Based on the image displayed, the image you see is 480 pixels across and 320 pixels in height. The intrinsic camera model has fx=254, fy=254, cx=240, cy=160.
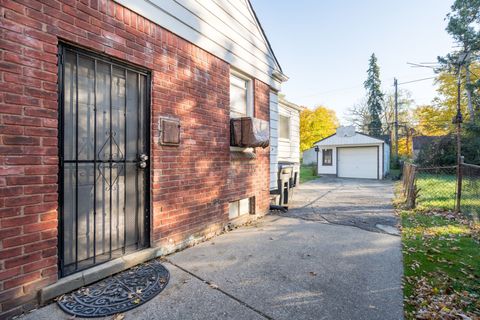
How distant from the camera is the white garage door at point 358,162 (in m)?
16.9

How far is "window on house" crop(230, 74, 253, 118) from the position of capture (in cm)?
476

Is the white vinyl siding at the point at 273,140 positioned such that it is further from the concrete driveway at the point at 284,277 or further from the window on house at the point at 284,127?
the window on house at the point at 284,127

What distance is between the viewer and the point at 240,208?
498 centimetres

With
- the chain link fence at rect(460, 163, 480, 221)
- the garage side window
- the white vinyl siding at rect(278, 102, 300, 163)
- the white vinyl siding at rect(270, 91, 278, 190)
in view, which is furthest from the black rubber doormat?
the garage side window

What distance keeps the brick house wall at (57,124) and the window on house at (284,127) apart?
694cm

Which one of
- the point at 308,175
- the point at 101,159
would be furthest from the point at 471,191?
the point at 308,175

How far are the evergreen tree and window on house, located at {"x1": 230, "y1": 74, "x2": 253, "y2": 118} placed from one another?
30.3 meters

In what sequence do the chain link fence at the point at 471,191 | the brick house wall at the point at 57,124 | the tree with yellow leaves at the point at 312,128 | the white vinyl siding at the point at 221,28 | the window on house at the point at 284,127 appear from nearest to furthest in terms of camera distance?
the brick house wall at the point at 57,124 → the white vinyl siding at the point at 221,28 → the chain link fence at the point at 471,191 → the window on house at the point at 284,127 → the tree with yellow leaves at the point at 312,128

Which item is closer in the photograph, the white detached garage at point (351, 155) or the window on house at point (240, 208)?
the window on house at point (240, 208)

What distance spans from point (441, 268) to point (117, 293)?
3495mm

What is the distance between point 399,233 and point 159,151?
413 centimetres

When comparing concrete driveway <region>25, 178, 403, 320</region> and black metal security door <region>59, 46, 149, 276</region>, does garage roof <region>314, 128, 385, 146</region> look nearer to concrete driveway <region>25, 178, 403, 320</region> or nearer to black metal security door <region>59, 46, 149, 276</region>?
concrete driveway <region>25, 178, 403, 320</region>

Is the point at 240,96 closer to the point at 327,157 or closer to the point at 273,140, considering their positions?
the point at 273,140

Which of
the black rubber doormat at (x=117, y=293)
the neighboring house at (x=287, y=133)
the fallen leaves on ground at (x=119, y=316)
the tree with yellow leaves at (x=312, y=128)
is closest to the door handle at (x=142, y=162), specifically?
the black rubber doormat at (x=117, y=293)
